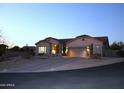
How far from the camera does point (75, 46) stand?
674 inches

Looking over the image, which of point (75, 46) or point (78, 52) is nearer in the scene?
point (78, 52)

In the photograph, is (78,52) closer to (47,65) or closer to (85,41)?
(85,41)

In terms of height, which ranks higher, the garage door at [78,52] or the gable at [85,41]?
the gable at [85,41]

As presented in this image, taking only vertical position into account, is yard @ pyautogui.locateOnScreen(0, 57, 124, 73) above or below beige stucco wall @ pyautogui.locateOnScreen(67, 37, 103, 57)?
below

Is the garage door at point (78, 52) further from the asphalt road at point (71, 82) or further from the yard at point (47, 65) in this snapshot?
the asphalt road at point (71, 82)

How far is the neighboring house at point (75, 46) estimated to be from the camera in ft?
53.5

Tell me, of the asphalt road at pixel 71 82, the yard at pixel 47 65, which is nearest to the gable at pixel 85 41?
the yard at pixel 47 65

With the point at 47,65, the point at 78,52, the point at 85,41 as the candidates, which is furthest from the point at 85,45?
the point at 47,65

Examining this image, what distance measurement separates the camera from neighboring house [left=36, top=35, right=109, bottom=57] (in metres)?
16.3

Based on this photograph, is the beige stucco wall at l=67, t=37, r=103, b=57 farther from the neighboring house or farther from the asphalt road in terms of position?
the asphalt road

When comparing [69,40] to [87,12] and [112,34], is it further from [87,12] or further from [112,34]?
[87,12]

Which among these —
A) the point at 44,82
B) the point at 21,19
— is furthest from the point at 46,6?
the point at 44,82

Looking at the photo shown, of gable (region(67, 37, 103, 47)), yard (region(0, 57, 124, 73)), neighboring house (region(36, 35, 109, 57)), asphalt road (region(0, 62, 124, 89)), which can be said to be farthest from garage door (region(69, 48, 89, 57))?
asphalt road (region(0, 62, 124, 89))

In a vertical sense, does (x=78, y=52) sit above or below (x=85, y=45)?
below
